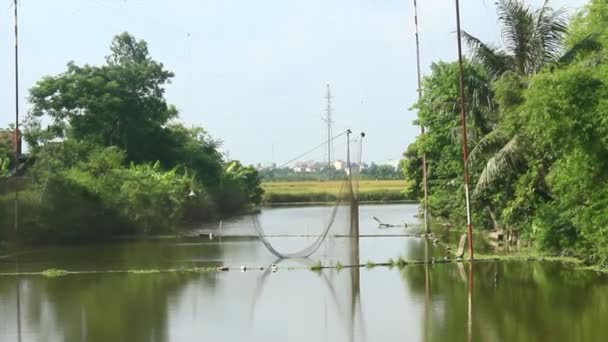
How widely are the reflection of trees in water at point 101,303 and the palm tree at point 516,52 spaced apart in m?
8.17

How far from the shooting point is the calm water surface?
14.1 m

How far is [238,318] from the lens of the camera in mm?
15859

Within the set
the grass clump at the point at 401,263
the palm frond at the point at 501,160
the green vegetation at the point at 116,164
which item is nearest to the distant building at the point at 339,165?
the grass clump at the point at 401,263

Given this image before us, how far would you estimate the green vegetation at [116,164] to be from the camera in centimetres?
3403

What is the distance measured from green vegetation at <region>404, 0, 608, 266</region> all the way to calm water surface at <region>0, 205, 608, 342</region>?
4.99 feet

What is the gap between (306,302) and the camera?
57.4 ft

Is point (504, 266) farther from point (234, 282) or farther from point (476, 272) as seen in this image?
point (234, 282)

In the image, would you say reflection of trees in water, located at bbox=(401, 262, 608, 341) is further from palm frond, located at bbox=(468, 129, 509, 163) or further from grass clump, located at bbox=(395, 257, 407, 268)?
palm frond, located at bbox=(468, 129, 509, 163)

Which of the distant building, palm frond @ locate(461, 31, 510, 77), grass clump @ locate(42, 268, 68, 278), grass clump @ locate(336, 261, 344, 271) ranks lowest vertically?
grass clump @ locate(42, 268, 68, 278)

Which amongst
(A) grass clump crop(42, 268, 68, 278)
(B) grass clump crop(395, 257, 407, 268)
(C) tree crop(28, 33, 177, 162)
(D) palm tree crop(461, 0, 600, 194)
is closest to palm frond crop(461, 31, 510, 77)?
(D) palm tree crop(461, 0, 600, 194)

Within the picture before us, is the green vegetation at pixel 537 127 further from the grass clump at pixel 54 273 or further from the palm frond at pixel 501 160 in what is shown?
the grass clump at pixel 54 273

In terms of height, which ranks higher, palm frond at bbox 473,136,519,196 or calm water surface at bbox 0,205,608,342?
palm frond at bbox 473,136,519,196

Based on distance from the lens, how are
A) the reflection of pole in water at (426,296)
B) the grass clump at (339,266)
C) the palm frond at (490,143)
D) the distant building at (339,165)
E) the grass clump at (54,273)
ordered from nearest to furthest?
1. the reflection of pole in water at (426,296)
2. the grass clump at (339,266)
3. the grass clump at (54,273)
4. the distant building at (339,165)
5. the palm frond at (490,143)

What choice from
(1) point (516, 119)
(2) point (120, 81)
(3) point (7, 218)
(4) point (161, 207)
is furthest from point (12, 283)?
(2) point (120, 81)
